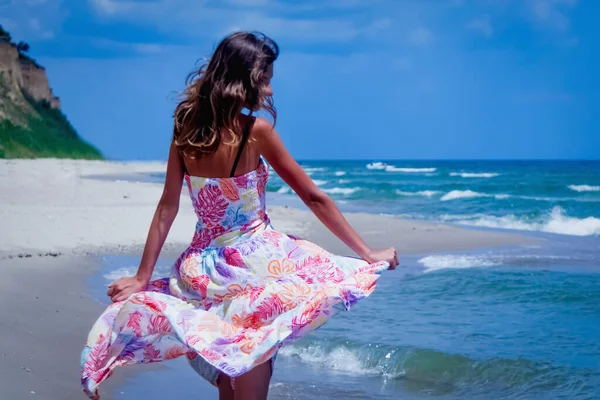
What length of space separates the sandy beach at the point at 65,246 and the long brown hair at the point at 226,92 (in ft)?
6.52

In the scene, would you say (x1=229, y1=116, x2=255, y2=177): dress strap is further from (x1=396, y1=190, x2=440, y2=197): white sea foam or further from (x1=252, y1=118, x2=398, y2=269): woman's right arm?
(x1=396, y1=190, x2=440, y2=197): white sea foam

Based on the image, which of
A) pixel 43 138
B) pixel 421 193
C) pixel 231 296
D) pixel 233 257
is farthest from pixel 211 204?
pixel 43 138

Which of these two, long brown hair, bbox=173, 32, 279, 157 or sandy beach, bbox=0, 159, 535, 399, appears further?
sandy beach, bbox=0, 159, 535, 399

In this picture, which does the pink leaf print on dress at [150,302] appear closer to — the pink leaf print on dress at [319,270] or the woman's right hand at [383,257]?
the pink leaf print on dress at [319,270]

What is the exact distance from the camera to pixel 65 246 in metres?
9.72

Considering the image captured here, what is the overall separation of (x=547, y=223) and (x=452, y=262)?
862cm

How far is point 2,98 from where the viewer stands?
150 feet

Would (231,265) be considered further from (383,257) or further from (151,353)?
(383,257)

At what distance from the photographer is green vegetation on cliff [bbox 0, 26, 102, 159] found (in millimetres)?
43156

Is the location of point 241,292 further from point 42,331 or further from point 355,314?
point 355,314

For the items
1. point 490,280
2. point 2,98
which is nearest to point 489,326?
point 490,280

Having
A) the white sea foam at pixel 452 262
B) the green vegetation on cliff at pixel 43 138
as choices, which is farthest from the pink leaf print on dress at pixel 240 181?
the green vegetation on cliff at pixel 43 138

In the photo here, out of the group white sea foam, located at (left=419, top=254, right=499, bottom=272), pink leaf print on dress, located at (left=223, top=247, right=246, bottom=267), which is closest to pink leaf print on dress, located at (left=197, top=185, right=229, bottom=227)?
pink leaf print on dress, located at (left=223, top=247, right=246, bottom=267)

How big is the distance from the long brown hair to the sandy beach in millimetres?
1986
